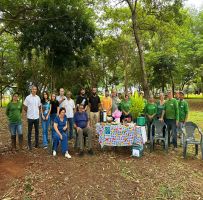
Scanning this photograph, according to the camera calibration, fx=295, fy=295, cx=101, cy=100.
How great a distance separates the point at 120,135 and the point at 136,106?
1339 mm

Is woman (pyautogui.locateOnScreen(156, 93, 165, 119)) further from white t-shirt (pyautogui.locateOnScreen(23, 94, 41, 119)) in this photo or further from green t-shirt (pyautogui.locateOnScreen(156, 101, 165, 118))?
white t-shirt (pyautogui.locateOnScreen(23, 94, 41, 119))

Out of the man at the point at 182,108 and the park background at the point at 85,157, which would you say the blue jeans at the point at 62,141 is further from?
the man at the point at 182,108

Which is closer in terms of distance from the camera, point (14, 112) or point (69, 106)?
point (14, 112)

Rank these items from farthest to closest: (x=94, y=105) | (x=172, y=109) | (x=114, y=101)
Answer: (x=114, y=101) < (x=94, y=105) < (x=172, y=109)

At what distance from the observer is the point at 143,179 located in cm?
648

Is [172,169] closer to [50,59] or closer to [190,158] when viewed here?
[190,158]

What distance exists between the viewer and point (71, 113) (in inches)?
364

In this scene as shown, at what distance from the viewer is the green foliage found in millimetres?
8875

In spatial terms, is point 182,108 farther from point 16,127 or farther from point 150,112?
point 16,127

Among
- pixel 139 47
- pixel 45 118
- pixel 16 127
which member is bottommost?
pixel 16 127

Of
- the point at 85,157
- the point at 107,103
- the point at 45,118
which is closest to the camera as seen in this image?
the point at 85,157

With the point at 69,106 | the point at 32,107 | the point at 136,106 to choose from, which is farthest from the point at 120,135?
the point at 32,107

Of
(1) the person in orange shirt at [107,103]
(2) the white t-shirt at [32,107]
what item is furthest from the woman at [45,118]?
(1) the person in orange shirt at [107,103]

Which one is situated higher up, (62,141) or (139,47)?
(139,47)
